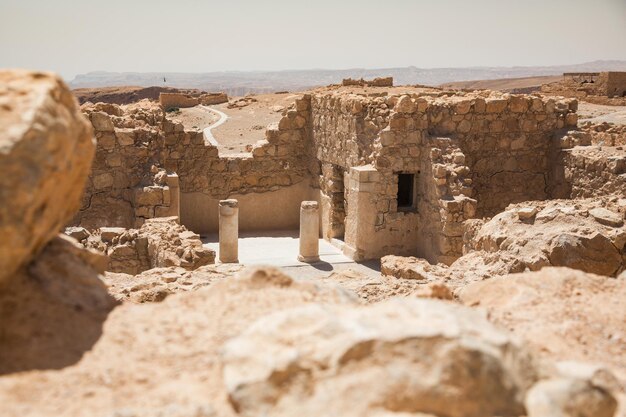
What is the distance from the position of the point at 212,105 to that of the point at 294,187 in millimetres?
18811

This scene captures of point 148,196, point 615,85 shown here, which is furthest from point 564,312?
point 615,85

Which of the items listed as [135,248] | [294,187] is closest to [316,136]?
[294,187]

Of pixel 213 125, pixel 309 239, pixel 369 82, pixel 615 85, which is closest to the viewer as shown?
pixel 309 239

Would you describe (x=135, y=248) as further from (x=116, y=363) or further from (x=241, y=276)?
(x=116, y=363)

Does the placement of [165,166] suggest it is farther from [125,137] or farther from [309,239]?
[309,239]

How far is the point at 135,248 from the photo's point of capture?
973 cm

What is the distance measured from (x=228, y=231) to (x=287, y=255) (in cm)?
152

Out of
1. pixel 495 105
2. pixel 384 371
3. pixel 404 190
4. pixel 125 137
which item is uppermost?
pixel 495 105

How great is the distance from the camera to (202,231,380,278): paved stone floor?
1273 centimetres

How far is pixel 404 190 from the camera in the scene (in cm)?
1393

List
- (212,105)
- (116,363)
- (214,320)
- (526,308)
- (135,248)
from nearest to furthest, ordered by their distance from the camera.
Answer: (116,363), (214,320), (526,308), (135,248), (212,105)

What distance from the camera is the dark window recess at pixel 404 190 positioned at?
13.8 meters

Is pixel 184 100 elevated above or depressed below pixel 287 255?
above

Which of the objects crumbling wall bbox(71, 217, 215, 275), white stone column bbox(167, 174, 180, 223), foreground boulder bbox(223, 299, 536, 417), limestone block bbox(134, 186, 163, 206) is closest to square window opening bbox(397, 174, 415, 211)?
white stone column bbox(167, 174, 180, 223)
